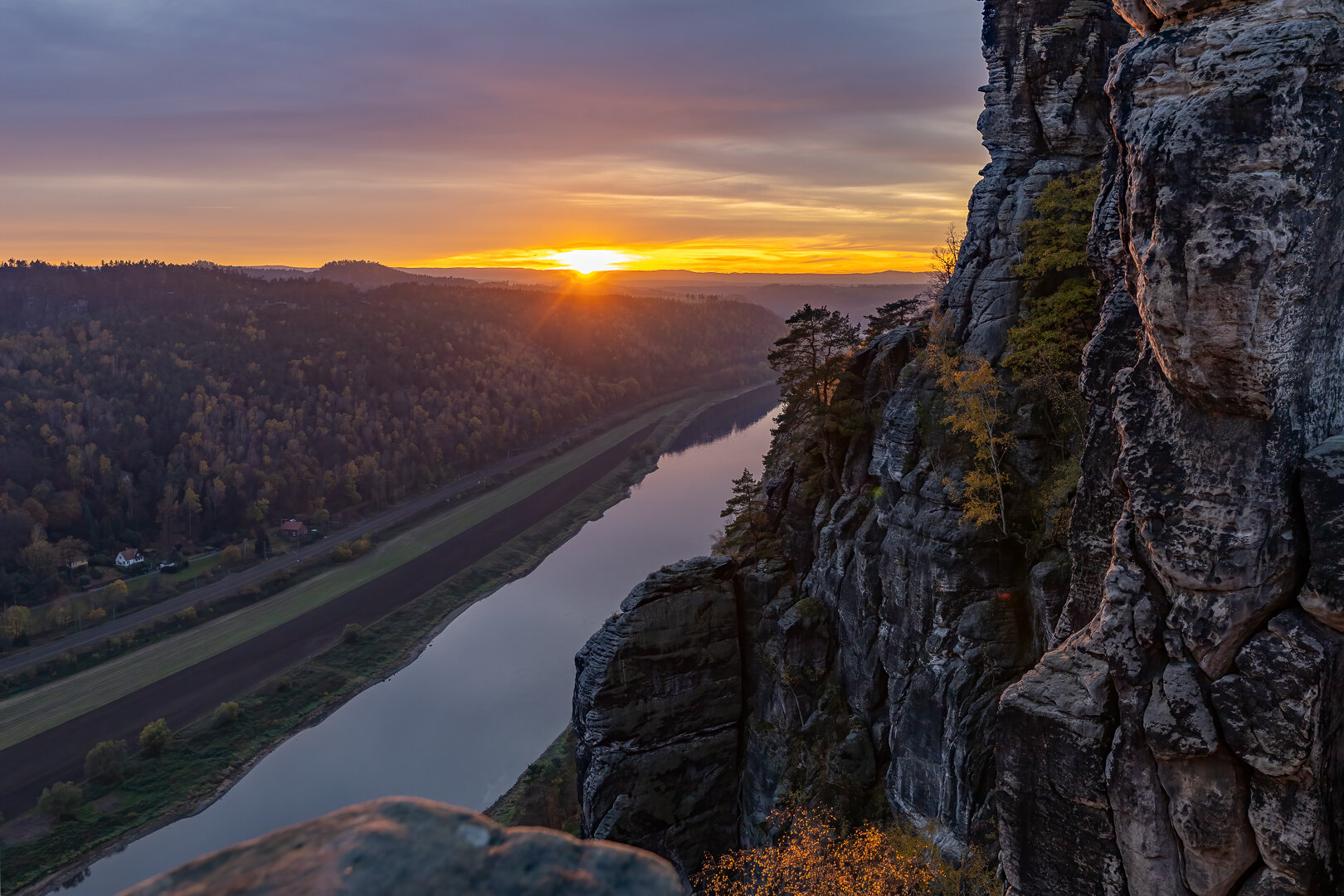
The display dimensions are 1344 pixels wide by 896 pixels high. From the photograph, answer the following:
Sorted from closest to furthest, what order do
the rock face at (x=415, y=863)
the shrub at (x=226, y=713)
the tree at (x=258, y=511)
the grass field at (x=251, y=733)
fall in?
the rock face at (x=415, y=863)
the grass field at (x=251, y=733)
the shrub at (x=226, y=713)
the tree at (x=258, y=511)

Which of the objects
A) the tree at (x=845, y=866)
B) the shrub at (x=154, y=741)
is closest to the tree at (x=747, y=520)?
the tree at (x=845, y=866)

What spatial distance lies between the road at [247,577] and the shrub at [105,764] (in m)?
16.6

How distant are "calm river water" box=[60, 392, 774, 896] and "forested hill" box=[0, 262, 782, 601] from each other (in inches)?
1346

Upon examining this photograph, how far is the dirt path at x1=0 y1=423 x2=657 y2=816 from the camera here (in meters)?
44.7

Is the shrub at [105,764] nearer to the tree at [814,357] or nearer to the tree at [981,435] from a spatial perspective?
the tree at [814,357]

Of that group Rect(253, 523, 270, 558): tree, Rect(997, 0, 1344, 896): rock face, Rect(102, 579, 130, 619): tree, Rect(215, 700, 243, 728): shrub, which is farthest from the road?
Rect(997, 0, 1344, 896): rock face

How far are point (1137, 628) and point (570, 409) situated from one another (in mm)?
120480

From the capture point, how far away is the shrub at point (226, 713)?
48219 mm

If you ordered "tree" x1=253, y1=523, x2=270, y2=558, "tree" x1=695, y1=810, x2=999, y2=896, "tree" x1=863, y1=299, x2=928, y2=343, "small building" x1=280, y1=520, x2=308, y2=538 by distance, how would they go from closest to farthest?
"tree" x1=695, y1=810, x2=999, y2=896
"tree" x1=863, y1=299, x2=928, y2=343
"tree" x1=253, y1=523, x2=270, y2=558
"small building" x1=280, y1=520, x2=308, y2=538

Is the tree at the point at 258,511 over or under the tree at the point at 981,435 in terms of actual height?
under

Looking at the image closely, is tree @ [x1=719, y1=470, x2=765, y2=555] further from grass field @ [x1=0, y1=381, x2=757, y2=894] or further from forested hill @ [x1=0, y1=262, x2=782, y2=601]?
forested hill @ [x1=0, y1=262, x2=782, y2=601]

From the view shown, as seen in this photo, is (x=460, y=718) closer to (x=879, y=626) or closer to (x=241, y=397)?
(x=879, y=626)

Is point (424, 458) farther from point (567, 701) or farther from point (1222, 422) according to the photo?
point (1222, 422)

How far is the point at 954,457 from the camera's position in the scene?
23031 mm
